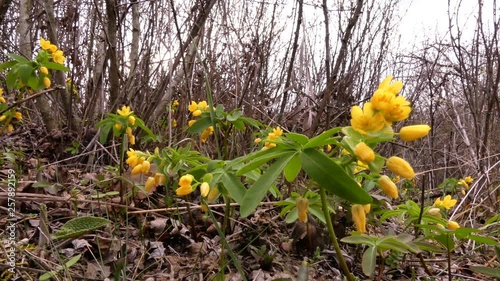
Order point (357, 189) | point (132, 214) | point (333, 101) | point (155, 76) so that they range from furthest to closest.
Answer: point (333, 101)
point (155, 76)
point (132, 214)
point (357, 189)

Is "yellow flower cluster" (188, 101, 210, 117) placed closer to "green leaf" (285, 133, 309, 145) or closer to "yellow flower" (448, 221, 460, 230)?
"green leaf" (285, 133, 309, 145)

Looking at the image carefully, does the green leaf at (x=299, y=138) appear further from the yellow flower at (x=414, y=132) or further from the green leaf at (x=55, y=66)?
the green leaf at (x=55, y=66)

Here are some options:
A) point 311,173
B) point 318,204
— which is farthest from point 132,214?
point 311,173

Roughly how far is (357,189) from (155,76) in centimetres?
271

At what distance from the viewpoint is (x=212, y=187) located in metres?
1.17

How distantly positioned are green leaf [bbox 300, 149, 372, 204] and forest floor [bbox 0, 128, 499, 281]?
53 centimetres

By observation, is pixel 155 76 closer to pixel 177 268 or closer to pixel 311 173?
pixel 177 268

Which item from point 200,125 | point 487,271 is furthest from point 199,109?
point 487,271

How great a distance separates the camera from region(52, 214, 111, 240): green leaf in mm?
1336

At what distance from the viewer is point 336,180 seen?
0.80m

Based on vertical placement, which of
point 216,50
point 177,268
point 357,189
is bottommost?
point 177,268

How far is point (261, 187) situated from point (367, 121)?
0.28 m

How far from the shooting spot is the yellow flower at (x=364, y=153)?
809 millimetres

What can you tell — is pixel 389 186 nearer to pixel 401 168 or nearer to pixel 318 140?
pixel 401 168
